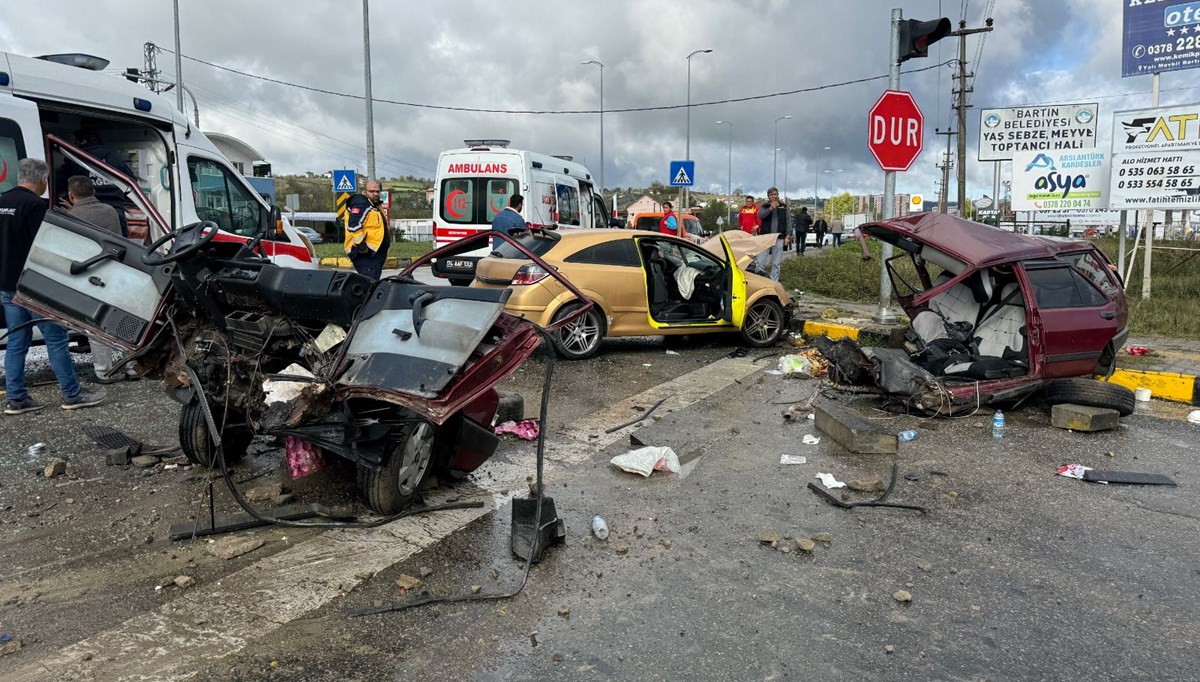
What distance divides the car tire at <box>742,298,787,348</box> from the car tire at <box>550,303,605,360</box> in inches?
77.3

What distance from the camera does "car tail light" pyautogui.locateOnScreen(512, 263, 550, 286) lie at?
27.4 ft

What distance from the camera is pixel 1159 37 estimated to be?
42.6ft

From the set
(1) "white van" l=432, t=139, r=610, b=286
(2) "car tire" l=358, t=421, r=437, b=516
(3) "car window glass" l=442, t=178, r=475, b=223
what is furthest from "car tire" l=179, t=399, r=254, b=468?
(3) "car window glass" l=442, t=178, r=475, b=223

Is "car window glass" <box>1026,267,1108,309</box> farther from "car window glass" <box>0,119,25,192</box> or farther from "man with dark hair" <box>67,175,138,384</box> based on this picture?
"car window glass" <box>0,119,25,192</box>

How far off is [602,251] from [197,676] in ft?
21.9

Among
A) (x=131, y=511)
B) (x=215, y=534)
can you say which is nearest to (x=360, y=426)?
(x=215, y=534)

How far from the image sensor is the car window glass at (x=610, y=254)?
8727 millimetres

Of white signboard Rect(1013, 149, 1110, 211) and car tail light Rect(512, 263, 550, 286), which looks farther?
white signboard Rect(1013, 149, 1110, 211)

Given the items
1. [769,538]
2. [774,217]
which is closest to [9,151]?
[769,538]

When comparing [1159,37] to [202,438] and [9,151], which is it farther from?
[9,151]

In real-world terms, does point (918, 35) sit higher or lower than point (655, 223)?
higher

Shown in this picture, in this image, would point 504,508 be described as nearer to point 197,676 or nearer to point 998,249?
point 197,676

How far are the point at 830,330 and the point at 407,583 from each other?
8.06 metres

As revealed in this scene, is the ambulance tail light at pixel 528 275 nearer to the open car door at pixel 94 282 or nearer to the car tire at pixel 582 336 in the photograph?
the car tire at pixel 582 336
